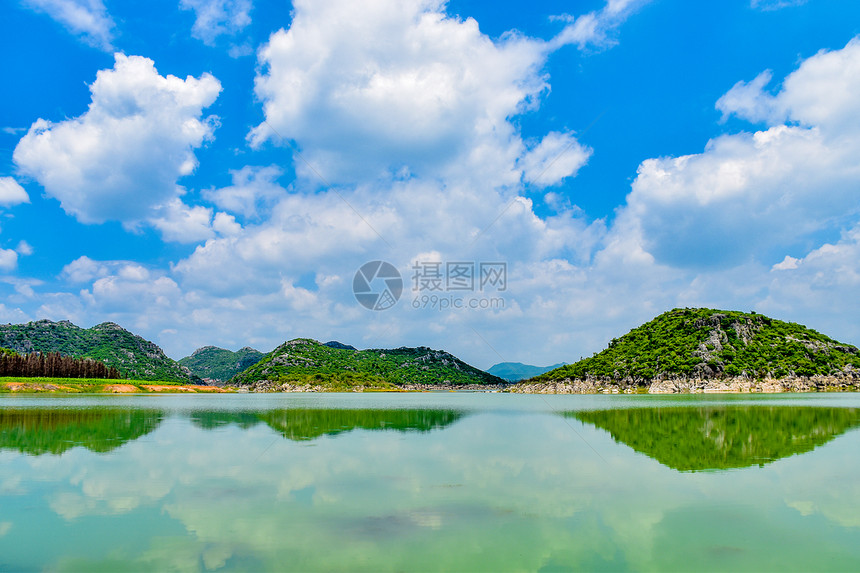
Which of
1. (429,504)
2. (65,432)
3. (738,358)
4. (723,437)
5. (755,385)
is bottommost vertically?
(755,385)

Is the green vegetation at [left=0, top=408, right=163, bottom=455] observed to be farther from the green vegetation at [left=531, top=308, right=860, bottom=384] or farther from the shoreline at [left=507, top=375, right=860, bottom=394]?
the green vegetation at [left=531, top=308, right=860, bottom=384]

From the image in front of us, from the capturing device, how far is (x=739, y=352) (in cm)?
17462

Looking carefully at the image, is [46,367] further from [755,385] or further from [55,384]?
[755,385]

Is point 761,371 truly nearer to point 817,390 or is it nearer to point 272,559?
point 817,390

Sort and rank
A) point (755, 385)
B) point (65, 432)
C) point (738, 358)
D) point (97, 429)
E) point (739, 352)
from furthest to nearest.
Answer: point (739, 352) → point (738, 358) → point (755, 385) → point (97, 429) → point (65, 432)

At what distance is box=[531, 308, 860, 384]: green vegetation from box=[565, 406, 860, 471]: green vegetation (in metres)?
129

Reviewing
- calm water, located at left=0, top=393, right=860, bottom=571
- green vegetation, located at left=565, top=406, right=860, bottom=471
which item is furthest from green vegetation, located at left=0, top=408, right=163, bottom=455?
green vegetation, located at left=565, top=406, right=860, bottom=471

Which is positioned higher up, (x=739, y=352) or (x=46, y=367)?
(x=739, y=352)

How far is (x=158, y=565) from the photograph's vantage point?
1163cm

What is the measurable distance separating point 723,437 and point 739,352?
166 metres

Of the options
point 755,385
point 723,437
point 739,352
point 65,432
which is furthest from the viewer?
point 739,352

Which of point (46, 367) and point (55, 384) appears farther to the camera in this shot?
point (46, 367)

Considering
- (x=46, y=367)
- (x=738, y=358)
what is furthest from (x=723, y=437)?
(x=46, y=367)

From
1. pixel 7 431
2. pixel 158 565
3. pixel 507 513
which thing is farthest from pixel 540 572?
pixel 7 431
